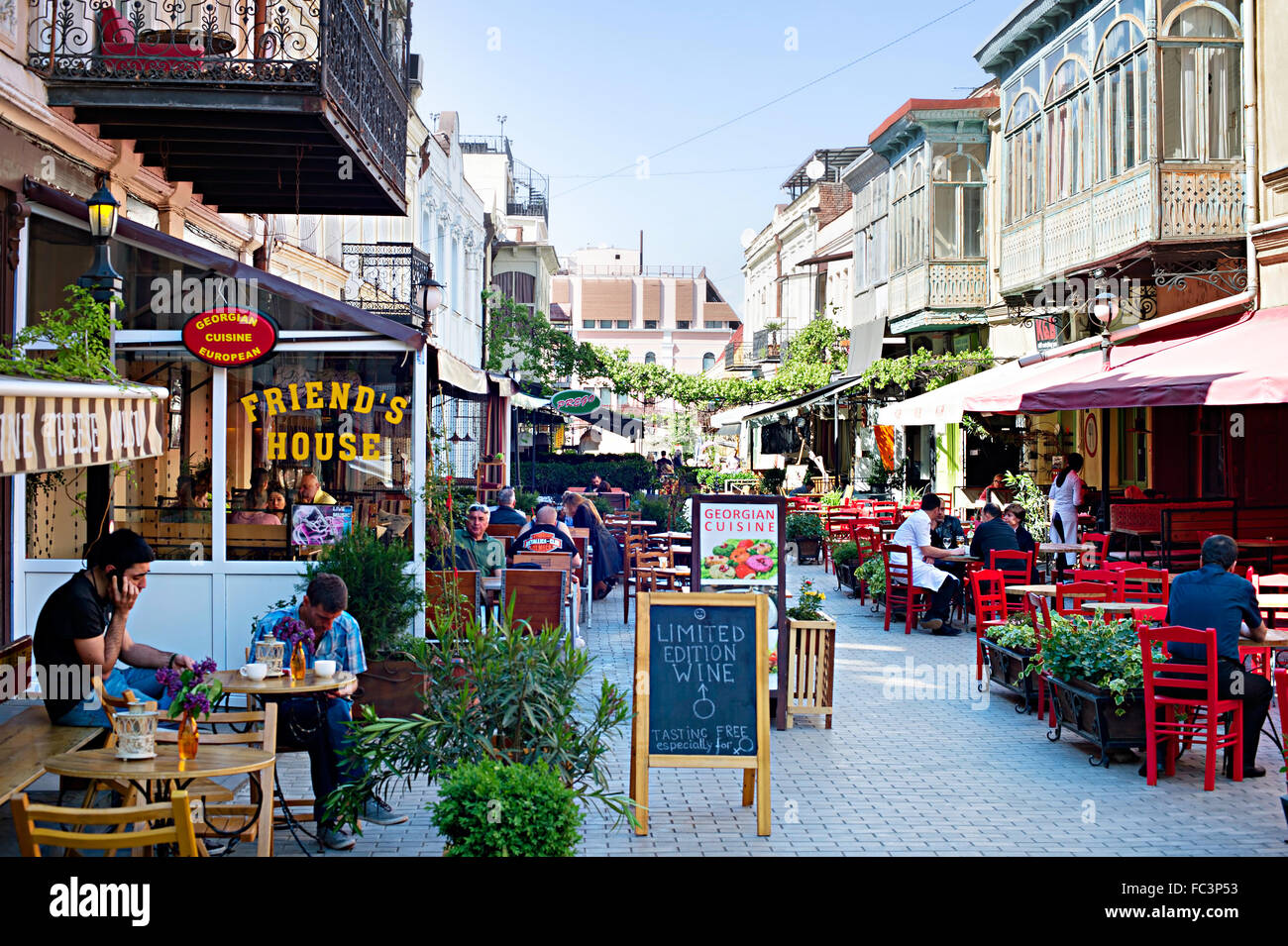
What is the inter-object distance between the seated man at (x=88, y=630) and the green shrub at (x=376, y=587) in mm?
2297

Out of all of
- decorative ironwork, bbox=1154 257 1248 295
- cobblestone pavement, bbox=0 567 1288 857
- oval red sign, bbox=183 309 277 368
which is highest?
decorative ironwork, bbox=1154 257 1248 295

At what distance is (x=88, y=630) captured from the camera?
5953mm

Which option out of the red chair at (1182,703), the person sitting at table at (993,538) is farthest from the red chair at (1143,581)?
the red chair at (1182,703)

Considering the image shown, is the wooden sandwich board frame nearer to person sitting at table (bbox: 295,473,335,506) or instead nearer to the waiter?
person sitting at table (bbox: 295,473,335,506)

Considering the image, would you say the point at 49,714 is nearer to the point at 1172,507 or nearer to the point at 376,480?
the point at 376,480

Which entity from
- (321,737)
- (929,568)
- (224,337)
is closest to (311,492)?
(224,337)

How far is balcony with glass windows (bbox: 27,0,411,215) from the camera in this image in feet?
32.1

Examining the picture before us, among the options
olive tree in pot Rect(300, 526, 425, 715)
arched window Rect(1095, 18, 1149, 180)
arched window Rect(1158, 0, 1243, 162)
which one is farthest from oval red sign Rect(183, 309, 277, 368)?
arched window Rect(1158, 0, 1243, 162)

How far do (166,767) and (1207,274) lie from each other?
1635 centimetres

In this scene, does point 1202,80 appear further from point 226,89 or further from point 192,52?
point 192,52

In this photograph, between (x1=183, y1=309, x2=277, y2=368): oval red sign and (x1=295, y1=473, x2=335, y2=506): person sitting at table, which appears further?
(x1=295, y1=473, x2=335, y2=506): person sitting at table

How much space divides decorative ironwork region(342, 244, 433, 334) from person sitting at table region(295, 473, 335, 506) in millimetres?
9580

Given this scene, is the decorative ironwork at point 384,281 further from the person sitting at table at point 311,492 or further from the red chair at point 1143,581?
the red chair at point 1143,581
